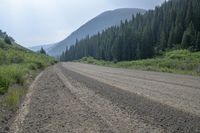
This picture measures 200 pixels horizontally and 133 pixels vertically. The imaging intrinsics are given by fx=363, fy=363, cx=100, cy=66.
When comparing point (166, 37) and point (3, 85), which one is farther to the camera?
point (166, 37)

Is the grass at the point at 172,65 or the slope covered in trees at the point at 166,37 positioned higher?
the slope covered in trees at the point at 166,37

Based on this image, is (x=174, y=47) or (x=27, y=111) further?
(x=174, y=47)

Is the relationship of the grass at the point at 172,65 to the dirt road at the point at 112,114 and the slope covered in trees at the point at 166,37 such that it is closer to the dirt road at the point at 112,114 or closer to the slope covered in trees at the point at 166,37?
the slope covered in trees at the point at 166,37

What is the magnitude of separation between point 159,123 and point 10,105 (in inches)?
261

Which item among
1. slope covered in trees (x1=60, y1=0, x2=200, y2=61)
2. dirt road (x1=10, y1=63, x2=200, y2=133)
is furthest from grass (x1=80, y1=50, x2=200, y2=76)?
dirt road (x1=10, y1=63, x2=200, y2=133)

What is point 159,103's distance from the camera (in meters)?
13.7

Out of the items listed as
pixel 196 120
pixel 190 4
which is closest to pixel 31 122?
pixel 196 120

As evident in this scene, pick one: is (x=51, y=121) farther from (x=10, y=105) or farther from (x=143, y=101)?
(x=143, y=101)

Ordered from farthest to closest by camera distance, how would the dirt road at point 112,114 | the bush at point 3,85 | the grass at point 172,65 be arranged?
the grass at point 172,65, the bush at point 3,85, the dirt road at point 112,114

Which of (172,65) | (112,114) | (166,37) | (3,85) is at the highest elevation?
(166,37)

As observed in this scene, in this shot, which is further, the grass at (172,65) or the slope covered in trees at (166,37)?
the slope covered in trees at (166,37)

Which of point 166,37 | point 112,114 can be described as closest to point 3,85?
point 112,114

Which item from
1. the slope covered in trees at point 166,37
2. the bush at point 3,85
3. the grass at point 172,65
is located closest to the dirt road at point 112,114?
the bush at point 3,85

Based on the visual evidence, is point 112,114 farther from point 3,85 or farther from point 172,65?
point 172,65
